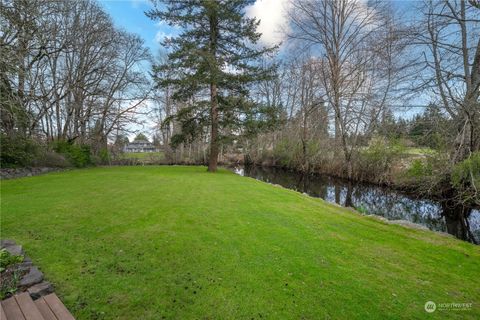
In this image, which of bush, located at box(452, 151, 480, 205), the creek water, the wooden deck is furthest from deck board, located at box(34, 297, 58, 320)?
bush, located at box(452, 151, 480, 205)

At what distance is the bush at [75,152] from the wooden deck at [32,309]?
48.5 feet

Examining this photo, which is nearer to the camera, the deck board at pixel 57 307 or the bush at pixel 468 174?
the deck board at pixel 57 307

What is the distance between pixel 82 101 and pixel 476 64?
20362 millimetres

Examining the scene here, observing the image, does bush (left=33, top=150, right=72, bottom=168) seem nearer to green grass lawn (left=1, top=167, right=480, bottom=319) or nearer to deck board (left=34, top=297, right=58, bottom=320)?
green grass lawn (left=1, top=167, right=480, bottom=319)

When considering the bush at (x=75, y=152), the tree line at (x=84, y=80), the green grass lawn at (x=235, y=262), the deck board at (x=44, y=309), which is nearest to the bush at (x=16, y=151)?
the tree line at (x=84, y=80)

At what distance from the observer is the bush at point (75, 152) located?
14.2 meters

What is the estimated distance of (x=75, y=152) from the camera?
1497 centimetres

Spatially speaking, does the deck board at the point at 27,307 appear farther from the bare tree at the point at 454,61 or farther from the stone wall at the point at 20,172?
the stone wall at the point at 20,172

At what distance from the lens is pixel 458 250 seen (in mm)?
3900

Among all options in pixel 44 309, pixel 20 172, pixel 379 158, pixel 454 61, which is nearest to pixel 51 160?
pixel 20 172

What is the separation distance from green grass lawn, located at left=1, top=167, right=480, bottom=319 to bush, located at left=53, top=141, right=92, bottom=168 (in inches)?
413

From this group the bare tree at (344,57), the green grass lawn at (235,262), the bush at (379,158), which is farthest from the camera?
the bare tree at (344,57)

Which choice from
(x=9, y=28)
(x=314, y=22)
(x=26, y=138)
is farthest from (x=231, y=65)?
(x=26, y=138)

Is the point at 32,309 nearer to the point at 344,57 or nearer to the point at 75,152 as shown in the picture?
the point at 75,152
